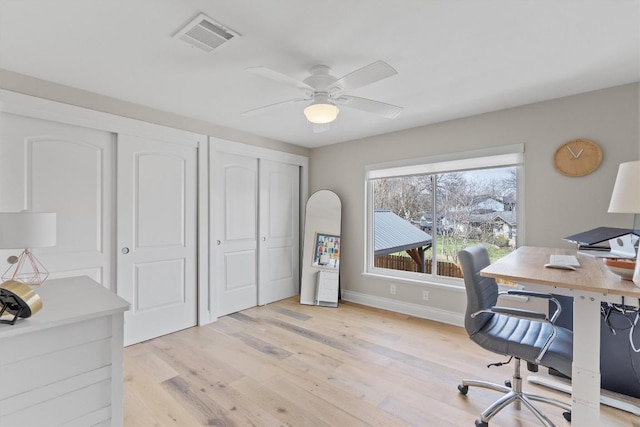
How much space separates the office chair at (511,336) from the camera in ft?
5.36

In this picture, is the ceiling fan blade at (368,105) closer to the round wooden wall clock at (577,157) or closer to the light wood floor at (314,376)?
the round wooden wall clock at (577,157)

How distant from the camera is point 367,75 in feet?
6.05

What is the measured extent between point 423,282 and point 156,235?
10.0ft

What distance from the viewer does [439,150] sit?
3547mm

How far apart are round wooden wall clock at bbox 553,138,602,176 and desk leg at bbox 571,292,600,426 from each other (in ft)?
6.07

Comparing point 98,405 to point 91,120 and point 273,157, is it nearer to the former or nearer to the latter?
point 91,120

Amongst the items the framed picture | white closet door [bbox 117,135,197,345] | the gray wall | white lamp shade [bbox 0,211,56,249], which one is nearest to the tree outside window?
the gray wall

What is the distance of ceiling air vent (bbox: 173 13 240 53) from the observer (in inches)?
66.7

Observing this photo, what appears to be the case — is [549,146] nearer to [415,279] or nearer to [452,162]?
[452,162]

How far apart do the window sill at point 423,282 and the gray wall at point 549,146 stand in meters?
0.04

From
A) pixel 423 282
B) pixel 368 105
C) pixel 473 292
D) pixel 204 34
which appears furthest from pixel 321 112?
pixel 423 282

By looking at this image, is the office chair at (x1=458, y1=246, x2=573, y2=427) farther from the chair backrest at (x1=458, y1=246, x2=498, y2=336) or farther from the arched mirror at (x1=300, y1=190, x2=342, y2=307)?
the arched mirror at (x1=300, y1=190, x2=342, y2=307)

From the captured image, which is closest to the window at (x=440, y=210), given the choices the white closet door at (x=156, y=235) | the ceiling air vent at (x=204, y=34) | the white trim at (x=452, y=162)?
the white trim at (x=452, y=162)

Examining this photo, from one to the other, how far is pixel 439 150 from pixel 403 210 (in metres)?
0.89
